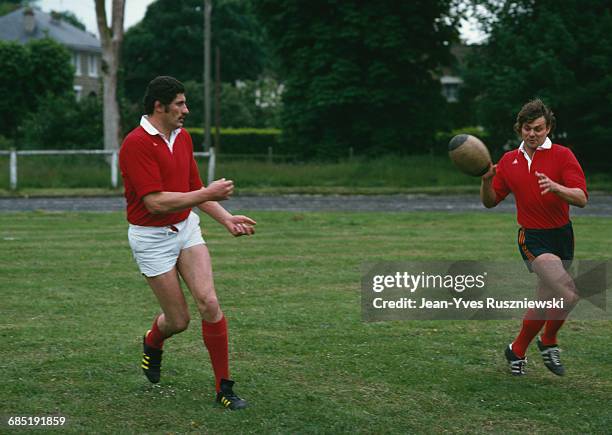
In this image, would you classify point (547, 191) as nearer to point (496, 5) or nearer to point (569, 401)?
point (569, 401)

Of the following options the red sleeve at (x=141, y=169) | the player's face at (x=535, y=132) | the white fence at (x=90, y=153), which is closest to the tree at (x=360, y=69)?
the white fence at (x=90, y=153)

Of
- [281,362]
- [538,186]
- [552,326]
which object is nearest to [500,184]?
[538,186]

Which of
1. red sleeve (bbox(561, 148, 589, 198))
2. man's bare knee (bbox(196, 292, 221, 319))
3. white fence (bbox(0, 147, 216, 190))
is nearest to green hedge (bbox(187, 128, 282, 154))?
white fence (bbox(0, 147, 216, 190))

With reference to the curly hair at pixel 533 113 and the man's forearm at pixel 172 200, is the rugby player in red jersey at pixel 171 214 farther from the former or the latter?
the curly hair at pixel 533 113

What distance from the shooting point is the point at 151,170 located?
6.23 meters

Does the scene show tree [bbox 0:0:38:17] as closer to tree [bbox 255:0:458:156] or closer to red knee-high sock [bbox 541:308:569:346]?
tree [bbox 255:0:458:156]

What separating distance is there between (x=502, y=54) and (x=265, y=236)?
19.1 metres

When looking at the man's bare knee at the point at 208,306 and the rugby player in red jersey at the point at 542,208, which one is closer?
the man's bare knee at the point at 208,306

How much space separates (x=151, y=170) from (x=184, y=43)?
78.3 m

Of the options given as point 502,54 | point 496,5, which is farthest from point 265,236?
point 496,5

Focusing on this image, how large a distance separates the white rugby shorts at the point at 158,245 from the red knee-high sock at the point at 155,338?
53cm

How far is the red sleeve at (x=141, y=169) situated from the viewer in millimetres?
6203

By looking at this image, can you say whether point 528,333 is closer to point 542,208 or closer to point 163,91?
point 542,208

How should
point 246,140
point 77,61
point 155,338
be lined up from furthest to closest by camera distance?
point 77,61 < point 246,140 < point 155,338
